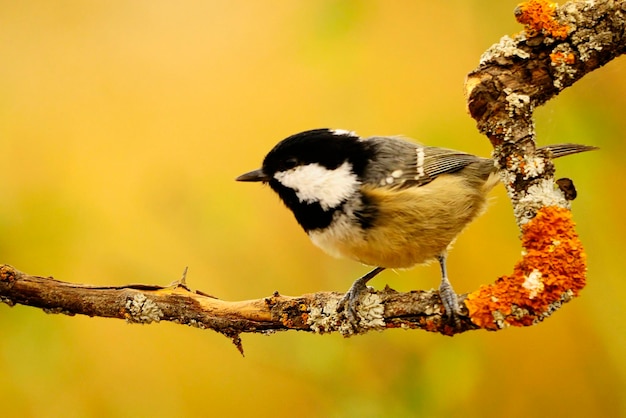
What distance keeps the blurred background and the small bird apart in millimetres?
345

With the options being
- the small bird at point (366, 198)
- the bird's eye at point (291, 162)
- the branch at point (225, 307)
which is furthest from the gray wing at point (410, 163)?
the branch at point (225, 307)

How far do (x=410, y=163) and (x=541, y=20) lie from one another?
0.49 meters

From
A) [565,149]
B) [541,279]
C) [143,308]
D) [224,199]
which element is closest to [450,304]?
[541,279]

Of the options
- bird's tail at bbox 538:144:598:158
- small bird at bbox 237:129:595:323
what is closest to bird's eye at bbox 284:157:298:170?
small bird at bbox 237:129:595:323

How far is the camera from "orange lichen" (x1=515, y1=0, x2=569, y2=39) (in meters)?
0.95

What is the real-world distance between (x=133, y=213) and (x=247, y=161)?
0.38m

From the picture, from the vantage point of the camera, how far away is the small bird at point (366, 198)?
123 cm

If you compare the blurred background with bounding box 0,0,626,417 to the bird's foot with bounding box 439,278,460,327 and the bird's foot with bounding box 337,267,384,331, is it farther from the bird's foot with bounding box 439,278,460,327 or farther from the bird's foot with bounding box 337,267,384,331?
the bird's foot with bounding box 439,278,460,327

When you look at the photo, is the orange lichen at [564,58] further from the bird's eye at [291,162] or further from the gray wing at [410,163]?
the bird's eye at [291,162]

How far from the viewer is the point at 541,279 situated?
3.17 ft

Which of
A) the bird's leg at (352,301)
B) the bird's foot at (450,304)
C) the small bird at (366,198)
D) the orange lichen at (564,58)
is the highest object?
the orange lichen at (564,58)

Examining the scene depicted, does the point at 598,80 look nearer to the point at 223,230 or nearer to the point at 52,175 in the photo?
the point at 223,230

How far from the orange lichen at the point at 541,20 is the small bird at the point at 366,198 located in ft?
1.02

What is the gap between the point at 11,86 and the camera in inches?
72.0
